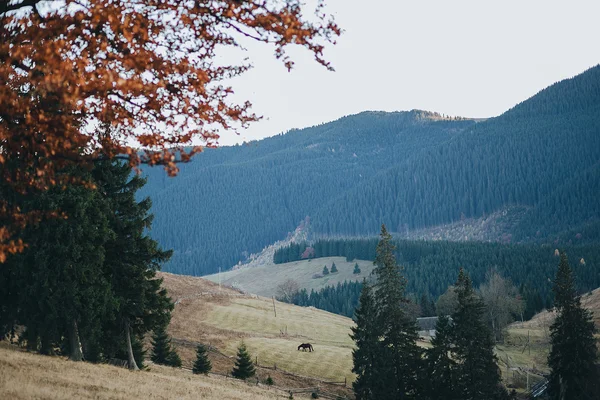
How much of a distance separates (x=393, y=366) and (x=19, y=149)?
39831 millimetres

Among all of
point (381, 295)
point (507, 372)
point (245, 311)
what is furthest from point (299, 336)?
point (381, 295)

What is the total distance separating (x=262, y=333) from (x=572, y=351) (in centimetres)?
4642

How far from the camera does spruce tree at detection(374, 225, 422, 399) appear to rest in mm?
45188

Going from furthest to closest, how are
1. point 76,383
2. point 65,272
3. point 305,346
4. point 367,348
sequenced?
point 305,346 < point 367,348 < point 65,272 < point 76,383

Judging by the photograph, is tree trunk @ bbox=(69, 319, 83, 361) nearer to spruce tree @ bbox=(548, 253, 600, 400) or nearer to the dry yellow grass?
the dry yellow grass

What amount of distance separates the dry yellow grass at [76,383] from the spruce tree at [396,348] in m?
20.3

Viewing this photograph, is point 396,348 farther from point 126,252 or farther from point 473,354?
point 126,252

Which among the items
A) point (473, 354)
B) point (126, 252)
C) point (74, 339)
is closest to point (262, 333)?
point (473, 354)

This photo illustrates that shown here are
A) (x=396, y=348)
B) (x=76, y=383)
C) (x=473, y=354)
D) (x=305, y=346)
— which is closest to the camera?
(x=76, y=383)

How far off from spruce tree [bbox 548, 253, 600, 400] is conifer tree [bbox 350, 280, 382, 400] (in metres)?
14.6

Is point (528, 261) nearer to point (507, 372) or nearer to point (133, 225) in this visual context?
point (507, 372)

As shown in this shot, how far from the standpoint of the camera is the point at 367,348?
46500 mm

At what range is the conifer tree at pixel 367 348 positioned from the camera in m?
46.0

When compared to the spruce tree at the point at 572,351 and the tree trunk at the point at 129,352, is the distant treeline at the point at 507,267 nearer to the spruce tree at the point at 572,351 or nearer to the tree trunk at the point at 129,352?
the spruce tree at the point at 572,351
